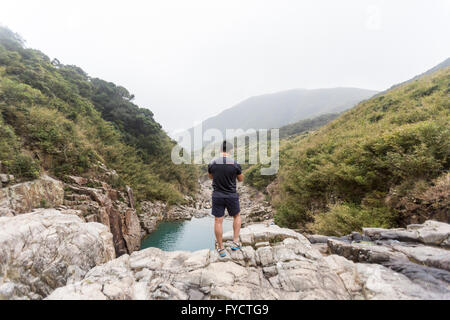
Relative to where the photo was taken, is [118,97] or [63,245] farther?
[118,97]

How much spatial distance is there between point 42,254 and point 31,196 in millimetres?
5155

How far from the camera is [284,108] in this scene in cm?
15550

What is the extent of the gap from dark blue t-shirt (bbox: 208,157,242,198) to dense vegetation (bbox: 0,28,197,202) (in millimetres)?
8362

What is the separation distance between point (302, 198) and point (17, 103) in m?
15.8

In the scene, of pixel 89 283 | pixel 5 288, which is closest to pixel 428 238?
pixel 89 283

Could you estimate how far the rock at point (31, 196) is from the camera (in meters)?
5.56

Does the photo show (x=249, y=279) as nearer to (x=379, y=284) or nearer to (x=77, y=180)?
(x=379, y=284)

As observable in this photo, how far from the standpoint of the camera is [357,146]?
725 centimetres

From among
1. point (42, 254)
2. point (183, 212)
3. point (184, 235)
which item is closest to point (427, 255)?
point (42, 254)

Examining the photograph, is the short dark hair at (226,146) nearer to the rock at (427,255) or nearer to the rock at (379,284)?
the rock at (379,284)

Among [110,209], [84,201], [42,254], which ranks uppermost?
[42,254]

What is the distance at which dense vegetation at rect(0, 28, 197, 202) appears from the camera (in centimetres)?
793

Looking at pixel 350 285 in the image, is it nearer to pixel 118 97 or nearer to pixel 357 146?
pixel 357 146

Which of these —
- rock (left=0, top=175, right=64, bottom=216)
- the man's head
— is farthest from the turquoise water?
the man's head
